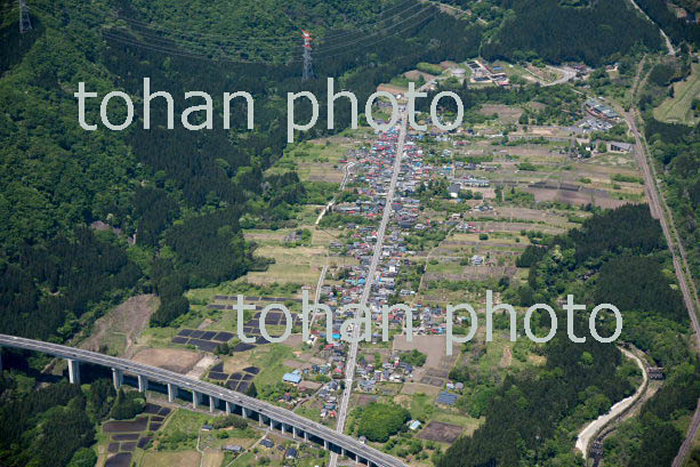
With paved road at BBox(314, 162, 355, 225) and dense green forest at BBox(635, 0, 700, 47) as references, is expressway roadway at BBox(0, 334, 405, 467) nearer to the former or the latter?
paved road at BBox(314, 162, 355, 225)

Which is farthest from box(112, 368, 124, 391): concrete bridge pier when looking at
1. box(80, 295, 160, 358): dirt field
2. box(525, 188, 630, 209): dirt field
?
box(525, 188, 630, 209): dirt field

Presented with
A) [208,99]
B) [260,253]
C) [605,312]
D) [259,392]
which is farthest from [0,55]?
[605,312]

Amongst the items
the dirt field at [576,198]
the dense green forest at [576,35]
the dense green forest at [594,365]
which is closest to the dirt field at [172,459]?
the dense green forest at [594,365]

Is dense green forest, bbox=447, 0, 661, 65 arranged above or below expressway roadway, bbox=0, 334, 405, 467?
above

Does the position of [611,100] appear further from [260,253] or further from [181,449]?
[181,449]

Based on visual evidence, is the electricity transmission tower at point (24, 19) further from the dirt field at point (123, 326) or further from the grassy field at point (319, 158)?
the dirt field at point (123, 326)

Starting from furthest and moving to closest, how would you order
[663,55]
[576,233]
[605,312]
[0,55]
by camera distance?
[663,55] < [0,55] < [576,233] < [605,312]
